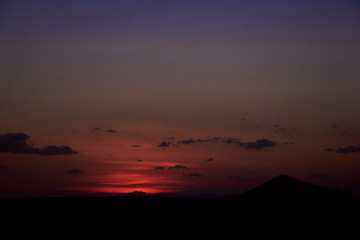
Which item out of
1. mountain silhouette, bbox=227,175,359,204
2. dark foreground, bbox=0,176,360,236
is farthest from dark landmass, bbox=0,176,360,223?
mountain silhouette, bbox=227,175,359,204

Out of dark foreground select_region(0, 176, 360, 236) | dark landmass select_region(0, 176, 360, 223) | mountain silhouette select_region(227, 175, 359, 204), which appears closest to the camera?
dark foreground select_region(0, 176, 360, 236)

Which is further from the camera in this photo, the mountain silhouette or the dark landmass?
the mountain silhouette

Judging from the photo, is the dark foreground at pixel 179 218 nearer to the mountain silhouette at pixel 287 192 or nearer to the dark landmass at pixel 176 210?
the dark landmass at pixel 176 210

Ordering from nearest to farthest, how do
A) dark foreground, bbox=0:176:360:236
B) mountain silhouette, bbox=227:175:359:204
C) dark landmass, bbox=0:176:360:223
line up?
dark foreground, bbox=0:176:360:236 → dark landmass, bbox=0:176:360:223 → mountain silhouette, bbox=227:175:359:204

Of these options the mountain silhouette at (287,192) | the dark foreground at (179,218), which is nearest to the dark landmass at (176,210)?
the dark foreground at (179,218)

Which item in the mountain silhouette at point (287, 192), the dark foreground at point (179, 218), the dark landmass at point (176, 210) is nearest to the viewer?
the dark foreground at point (179, 218)

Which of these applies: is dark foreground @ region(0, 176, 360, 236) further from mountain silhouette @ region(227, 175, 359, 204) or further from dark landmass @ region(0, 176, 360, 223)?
mountain silhouette @ region(227, 175, 359, 204)

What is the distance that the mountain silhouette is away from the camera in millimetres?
42656

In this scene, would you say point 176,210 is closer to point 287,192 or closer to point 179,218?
point 179,218

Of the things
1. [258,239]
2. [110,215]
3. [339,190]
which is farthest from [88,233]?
[339,190]

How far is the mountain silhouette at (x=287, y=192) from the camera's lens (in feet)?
140

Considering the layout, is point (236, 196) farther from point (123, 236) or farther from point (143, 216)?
point (123, 236)

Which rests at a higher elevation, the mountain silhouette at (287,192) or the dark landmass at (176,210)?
the mountain silhouette at (287,192)

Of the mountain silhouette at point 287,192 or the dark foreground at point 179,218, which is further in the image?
the mountain silhouette at point 287,192
